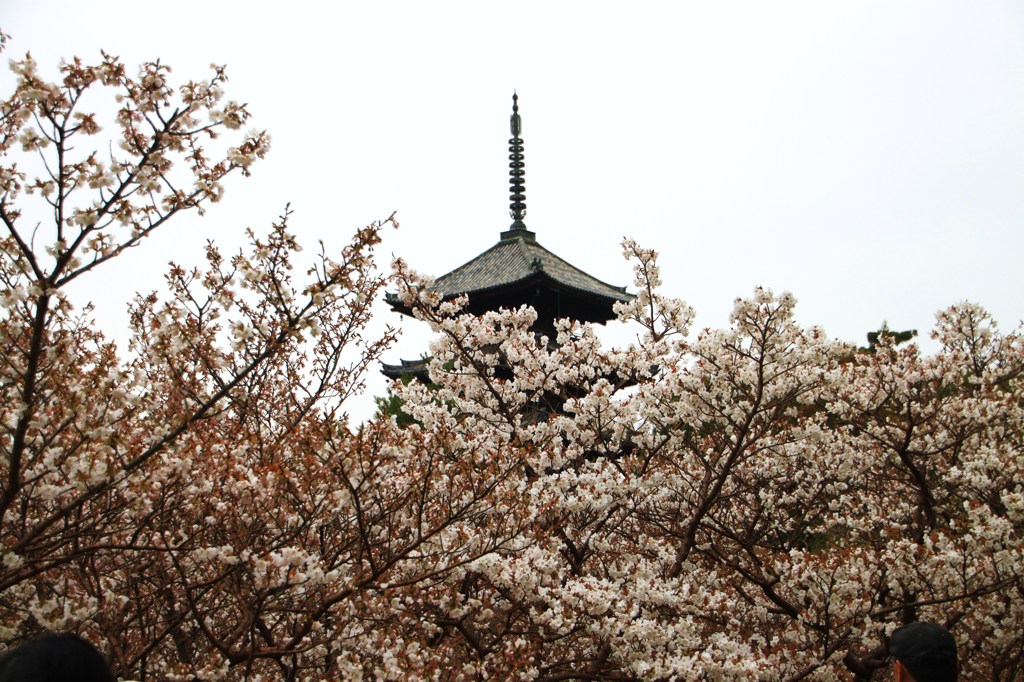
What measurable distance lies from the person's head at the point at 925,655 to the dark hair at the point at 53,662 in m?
2.58

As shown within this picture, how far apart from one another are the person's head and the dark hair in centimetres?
258

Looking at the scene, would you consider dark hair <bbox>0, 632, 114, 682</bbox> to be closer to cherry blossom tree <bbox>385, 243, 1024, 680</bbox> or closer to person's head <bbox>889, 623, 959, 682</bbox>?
person's head <bbox>889, 623, 959, 682</bbox>

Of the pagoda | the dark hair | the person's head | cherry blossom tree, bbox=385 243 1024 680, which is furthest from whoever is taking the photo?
the pagoda

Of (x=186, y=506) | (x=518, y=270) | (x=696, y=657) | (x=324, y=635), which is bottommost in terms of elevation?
(x=696, y=657)

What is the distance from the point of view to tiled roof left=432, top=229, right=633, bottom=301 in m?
20.2

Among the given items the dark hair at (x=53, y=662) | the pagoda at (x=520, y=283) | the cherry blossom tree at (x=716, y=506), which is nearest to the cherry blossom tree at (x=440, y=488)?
the cherry blossom tree at (x=716, y=506)

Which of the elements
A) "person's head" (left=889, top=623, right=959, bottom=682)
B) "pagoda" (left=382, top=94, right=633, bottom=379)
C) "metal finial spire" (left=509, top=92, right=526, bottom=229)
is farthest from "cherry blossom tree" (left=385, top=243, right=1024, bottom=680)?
"metal finial spire" (left=509, top=92, right=526, bottom=229)

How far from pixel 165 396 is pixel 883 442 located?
21.8 feet

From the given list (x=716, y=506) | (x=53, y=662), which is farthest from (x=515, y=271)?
(x=53, y=662)

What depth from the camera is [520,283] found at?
64.1 ft

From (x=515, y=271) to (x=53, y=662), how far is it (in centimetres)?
1912

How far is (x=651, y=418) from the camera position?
7.82m

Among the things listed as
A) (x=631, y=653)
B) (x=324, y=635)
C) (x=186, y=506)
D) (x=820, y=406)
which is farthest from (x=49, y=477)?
(x=820, y=406)

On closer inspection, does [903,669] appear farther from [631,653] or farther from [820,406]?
[820,406]
